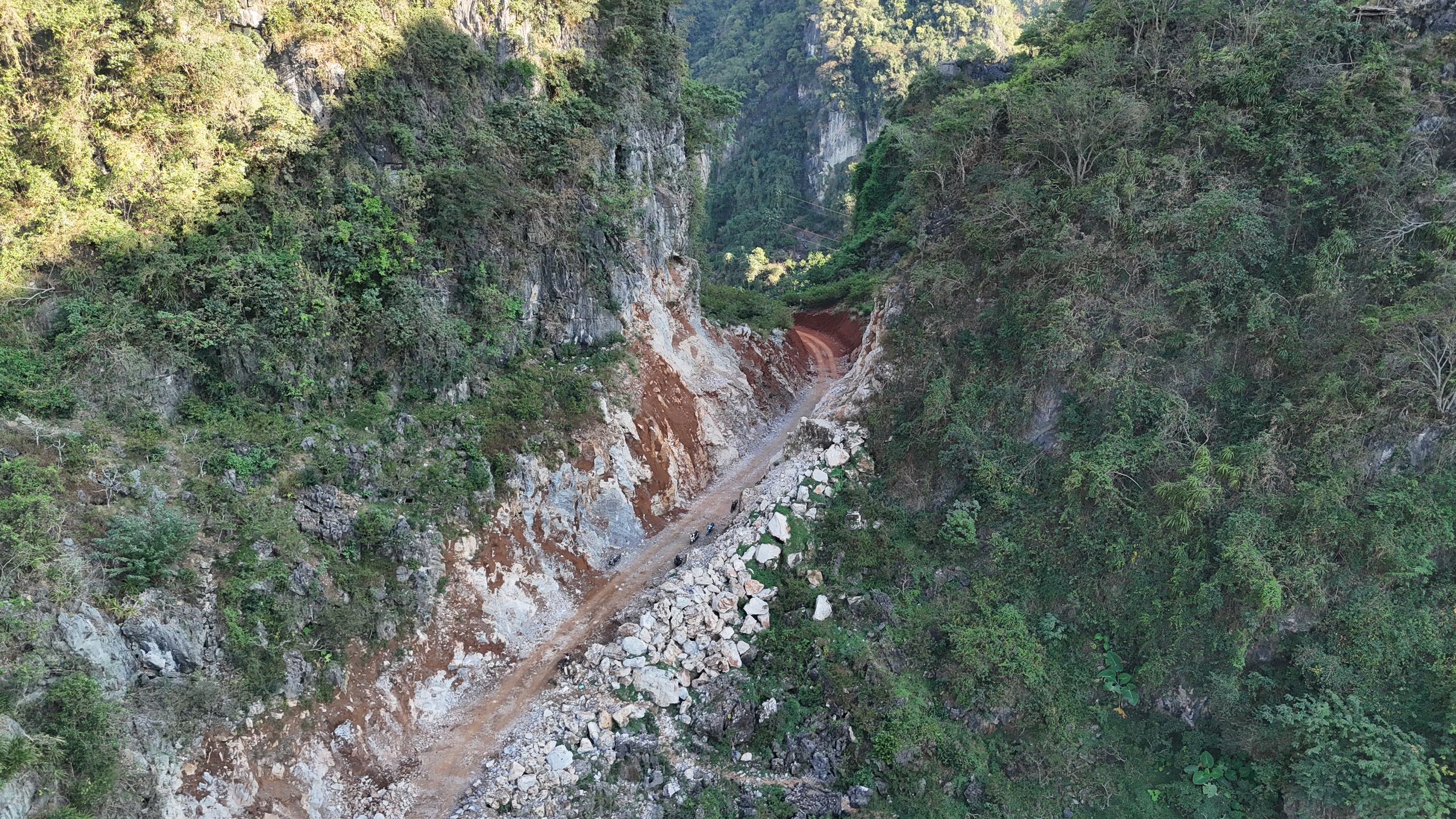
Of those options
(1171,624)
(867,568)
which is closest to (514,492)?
(867,568)

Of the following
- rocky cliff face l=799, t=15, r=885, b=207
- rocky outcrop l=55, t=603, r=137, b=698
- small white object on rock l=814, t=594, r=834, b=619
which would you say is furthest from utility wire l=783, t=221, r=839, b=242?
rocky outcrop l=55, t=603, r=137, b=698

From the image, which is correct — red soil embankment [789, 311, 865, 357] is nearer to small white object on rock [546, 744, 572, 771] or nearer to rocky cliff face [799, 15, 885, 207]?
small white object on rock [546, 744, 572, 771]

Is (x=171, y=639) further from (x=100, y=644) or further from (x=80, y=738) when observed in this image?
(x=80, y=738)

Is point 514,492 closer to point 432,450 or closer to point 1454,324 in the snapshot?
point 432,450

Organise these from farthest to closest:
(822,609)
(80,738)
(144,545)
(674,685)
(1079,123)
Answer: (1079,123)
(822,609)
(674,685)
(144,545)
(80,738)

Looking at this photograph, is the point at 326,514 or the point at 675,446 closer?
the point at 326,514

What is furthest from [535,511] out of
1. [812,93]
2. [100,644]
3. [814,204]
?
[812,93]
